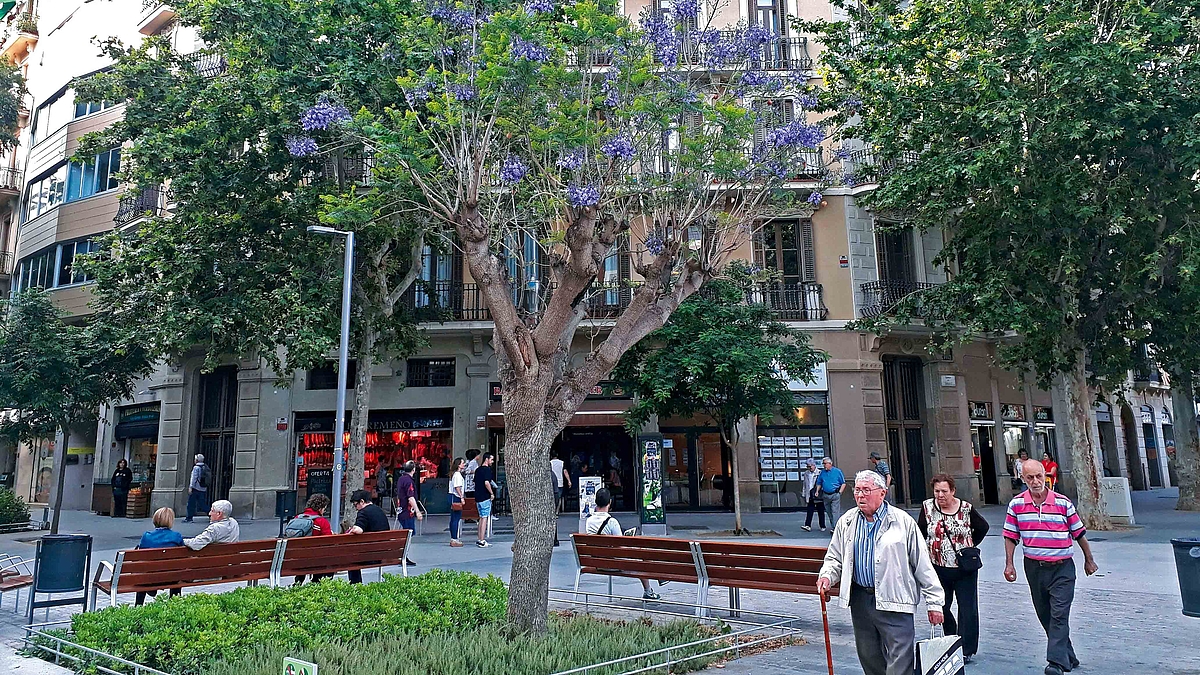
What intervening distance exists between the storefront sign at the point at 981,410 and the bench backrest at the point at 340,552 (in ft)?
65.2

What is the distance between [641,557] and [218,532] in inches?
175

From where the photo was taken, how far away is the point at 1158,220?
16.4 metres

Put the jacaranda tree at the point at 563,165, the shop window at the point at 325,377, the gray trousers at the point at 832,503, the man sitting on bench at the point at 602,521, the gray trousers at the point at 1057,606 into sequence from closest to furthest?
the gray trousers at the point at 1057,606, the jacaranda tree at the point at 563,165, the man sitting on bench at the point at 602,521, the gray trousers at the point at 832,503, the shop window at the point at 325,377

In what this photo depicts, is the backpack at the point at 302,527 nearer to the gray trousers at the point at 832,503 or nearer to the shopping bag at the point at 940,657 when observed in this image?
the shopping bag at the point at 940,657

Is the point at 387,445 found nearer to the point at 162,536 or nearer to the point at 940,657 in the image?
the point at 162,536

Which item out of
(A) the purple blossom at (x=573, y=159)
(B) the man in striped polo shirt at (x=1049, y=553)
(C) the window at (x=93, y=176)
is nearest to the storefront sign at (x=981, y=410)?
(A) the purple blossom at (x=573, y=159)

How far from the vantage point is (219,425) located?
2539 cm

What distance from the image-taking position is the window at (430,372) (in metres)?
24.2

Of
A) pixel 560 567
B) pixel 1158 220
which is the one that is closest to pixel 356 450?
pixel 560 567

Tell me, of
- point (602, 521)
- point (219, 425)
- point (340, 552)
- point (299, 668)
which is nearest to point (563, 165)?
point (602, 521)

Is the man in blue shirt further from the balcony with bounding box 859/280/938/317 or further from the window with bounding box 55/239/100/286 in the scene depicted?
the window with bounding box 55/239/100/286

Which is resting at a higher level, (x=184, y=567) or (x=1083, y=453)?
(x=1083, y=453)

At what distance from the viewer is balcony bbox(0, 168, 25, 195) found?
32438 mm

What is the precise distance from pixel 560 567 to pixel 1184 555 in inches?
318
